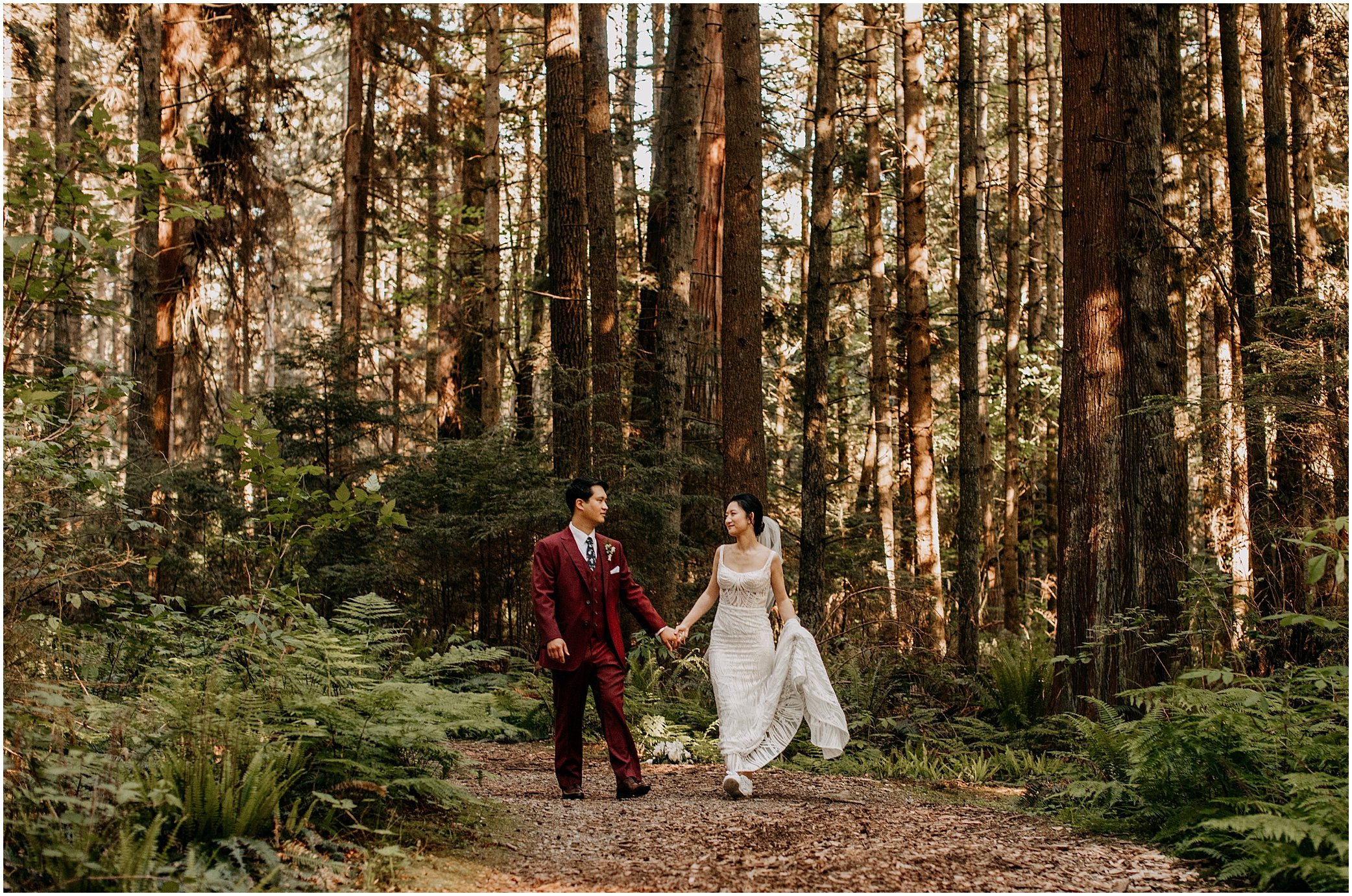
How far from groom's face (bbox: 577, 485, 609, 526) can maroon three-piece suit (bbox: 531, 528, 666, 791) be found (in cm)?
18

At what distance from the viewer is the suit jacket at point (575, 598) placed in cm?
678

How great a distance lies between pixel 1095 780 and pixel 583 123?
10.4m

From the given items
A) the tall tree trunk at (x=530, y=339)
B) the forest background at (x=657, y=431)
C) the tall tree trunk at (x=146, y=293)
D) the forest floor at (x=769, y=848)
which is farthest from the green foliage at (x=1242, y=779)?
the tall tree trunk at (x=146, y=293)

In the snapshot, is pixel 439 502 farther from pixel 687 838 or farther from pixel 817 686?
pixel 687 838

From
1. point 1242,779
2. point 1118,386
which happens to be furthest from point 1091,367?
point 1242,779

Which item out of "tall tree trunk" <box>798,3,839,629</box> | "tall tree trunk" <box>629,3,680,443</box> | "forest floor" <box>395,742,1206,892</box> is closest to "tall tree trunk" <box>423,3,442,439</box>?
"tall tree trunk" <box>629,3,680,443</box>

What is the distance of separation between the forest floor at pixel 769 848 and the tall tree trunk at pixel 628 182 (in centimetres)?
1201

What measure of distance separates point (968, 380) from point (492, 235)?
27.9 ft

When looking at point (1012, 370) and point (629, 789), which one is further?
point (1012, 370)

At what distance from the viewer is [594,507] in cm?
705

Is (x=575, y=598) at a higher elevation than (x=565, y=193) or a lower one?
lower

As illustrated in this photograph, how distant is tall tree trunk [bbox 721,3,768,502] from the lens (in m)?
12.5

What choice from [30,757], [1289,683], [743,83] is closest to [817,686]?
[1289,683]

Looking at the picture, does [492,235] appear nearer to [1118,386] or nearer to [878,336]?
[878,336]
